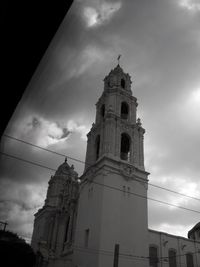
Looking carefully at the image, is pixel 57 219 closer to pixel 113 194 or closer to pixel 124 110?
pixel 113 194

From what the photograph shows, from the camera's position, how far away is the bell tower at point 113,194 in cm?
2352

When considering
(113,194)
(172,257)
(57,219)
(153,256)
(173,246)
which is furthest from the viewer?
(57,219)

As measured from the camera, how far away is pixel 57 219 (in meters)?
36.6

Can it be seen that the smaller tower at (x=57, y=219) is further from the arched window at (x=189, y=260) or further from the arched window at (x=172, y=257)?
the arched window at (x=189, y=260)

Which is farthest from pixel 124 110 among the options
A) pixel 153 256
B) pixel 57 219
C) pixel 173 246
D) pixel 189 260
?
pixel 189 260

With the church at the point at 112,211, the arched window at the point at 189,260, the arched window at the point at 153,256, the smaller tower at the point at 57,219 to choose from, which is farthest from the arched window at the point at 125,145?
the arched window at the point at 189,260

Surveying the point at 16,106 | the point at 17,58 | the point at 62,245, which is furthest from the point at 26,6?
the point at 62,245

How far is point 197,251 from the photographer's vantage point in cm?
3284

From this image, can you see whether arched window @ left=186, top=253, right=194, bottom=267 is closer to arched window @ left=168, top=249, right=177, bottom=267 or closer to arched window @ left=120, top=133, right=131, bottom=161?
arched window @ left=168, top=249, right=177, bottom=267

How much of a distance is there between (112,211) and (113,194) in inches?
63.6

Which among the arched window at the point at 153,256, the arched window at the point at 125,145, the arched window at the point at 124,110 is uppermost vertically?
the arched window at the point at 124,110

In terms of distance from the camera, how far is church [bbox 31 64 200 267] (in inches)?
938

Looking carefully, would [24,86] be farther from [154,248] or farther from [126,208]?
[154,248]

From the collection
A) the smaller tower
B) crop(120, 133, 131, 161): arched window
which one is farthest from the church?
the smaller tower
